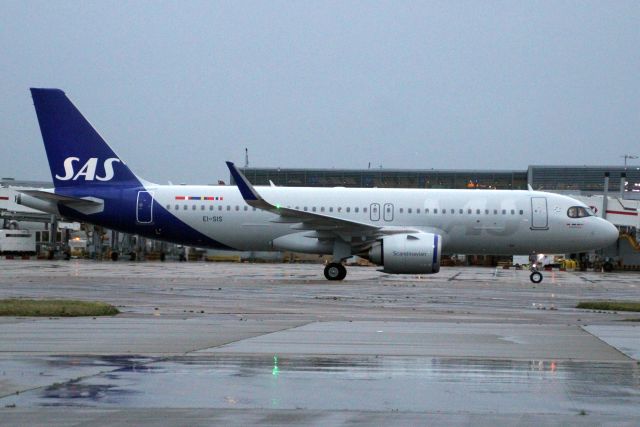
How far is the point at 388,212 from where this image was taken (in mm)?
33000

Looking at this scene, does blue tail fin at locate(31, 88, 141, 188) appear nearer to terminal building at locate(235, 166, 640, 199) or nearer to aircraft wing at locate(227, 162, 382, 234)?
aircraft wing at locate(227, 162, 382, 234)

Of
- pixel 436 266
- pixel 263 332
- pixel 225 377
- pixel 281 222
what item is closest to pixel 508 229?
pixel 436 266

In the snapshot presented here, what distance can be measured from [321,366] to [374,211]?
76.9 ft

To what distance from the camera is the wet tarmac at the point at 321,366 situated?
23.3ft

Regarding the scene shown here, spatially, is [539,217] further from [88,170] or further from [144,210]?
[88,170]

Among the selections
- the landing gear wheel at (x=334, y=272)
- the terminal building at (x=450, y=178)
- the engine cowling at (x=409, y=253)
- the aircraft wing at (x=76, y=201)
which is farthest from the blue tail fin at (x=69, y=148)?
the terminal building at (x=450, y=178)

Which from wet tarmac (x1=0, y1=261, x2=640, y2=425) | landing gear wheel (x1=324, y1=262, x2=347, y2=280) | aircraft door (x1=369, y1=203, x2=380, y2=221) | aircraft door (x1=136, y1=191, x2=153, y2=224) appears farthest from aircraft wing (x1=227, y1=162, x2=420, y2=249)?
wet tarmac (x1=0, y1=261, x2=640, y2=425)

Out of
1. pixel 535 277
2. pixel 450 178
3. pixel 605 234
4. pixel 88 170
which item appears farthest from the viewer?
pixel 450 178

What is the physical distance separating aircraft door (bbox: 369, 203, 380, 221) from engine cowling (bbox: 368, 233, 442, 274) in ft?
8.50

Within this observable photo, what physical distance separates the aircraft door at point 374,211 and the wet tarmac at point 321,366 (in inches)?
520

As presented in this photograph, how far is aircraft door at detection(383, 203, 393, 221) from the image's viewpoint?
33.0 meters

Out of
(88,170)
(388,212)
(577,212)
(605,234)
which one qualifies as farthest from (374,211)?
(88,170)

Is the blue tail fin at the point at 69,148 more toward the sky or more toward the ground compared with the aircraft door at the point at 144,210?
more toward the sky

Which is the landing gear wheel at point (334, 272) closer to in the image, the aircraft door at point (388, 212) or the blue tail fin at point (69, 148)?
the aircraft door at point (388, 212)
